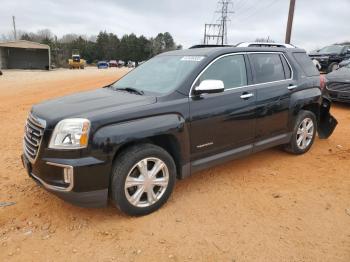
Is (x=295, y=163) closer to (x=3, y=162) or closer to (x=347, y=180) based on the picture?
(x=347, y=180)

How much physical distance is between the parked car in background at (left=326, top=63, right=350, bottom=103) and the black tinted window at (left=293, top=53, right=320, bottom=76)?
4119 mm

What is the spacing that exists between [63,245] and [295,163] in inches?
145

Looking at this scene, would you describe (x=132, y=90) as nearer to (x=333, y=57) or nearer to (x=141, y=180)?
(x=141, y=180)

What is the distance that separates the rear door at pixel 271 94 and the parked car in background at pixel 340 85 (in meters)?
4.93

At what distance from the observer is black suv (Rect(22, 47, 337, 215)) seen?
3111 millimetres

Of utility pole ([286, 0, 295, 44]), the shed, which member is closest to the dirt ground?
Answer: utility pole ([286, 0, 295, 44])

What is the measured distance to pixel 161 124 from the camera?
3461mm

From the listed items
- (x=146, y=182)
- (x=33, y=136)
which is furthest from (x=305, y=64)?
(x=33, y=136)

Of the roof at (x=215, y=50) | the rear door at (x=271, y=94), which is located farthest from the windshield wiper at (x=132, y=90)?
the rear door at (x=271, y=94)

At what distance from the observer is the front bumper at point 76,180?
305 cm

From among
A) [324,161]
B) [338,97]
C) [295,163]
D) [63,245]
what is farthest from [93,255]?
[338,97]

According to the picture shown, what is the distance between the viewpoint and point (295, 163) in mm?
5141

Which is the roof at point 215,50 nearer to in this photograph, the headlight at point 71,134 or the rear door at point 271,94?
the rear door at point 271,94

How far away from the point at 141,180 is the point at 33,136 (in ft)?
4.05
